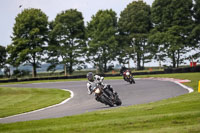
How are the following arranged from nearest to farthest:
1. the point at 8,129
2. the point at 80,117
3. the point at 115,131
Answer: the point at 115,131, the point at 8,129, the point at 80,117

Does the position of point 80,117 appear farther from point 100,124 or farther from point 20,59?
point 20,59

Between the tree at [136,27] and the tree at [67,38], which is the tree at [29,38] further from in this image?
the tree at [136,27]

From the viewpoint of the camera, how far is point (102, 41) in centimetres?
6706

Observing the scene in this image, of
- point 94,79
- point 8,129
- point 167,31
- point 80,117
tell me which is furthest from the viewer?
point 167,31

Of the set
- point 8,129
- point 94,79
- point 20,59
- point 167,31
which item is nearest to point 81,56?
point 20,59

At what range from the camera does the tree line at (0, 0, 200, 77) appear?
64.8 m

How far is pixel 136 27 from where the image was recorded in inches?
2790

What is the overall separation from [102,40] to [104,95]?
5362 cm

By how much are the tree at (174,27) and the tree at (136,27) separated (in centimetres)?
435

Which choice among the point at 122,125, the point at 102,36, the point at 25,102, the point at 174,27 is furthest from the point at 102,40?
the point at 122,125

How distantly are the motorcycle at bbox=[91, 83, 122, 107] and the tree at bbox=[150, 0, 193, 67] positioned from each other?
48.2 m

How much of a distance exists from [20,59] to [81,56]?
10.7 meters

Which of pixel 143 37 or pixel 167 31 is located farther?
pixel 143 37

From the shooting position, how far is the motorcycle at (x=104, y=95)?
1424cm
